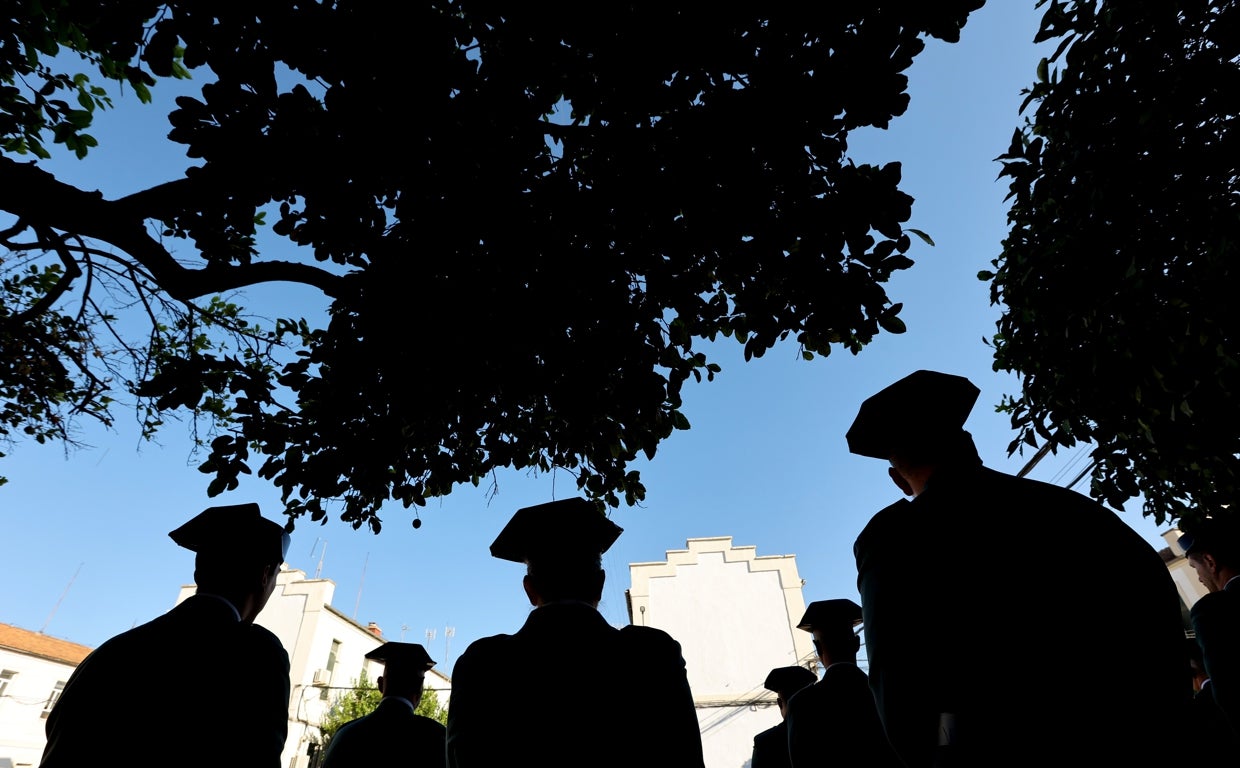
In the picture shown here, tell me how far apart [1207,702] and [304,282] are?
6.92 meters

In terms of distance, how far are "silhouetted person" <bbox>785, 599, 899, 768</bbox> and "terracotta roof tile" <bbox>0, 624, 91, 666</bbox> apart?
103 feet

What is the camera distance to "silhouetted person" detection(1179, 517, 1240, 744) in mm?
2822

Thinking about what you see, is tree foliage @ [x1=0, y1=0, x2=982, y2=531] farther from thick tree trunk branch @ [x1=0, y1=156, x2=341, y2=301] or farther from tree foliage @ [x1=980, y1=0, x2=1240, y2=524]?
tree foliage @ [x1=980, y1=0, x2=1240, y2=524]

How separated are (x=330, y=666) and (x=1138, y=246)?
30.8 meters

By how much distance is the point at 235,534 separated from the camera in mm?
2643

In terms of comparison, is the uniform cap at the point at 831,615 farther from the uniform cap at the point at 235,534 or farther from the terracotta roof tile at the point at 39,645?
the terracotta roof tile at the point at 39,645

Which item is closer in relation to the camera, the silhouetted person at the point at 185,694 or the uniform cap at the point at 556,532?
the silhouetted person at the point at 185,694

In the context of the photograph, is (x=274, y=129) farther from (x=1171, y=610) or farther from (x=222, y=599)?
(x=1171, y=610)

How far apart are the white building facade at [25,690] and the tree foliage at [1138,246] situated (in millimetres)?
33701

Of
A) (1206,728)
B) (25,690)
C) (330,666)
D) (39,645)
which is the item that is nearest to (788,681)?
(1206,728)

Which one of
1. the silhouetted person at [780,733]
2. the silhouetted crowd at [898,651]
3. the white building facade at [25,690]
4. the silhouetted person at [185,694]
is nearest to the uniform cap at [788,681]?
the silhouetted person at [780,733]

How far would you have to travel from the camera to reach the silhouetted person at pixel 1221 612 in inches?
A: 111

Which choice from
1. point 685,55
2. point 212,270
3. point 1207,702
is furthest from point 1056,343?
point 212,270

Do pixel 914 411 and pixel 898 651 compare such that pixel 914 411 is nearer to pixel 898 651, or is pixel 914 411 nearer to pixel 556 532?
pixel 898 651
